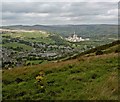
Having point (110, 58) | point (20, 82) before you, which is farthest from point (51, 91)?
point (110, 58)

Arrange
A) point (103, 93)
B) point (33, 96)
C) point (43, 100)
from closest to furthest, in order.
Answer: point (103, 93) → point (43, 100) → point (33, 96)

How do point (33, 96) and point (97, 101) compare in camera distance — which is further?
point (33, 96)

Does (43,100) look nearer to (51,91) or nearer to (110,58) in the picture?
(51,91)

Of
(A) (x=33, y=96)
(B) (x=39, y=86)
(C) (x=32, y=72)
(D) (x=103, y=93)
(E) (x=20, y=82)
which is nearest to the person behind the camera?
(D) (x=103, y=93)

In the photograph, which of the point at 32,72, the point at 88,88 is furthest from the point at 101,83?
the point at 32,72

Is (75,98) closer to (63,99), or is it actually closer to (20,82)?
(63,99)

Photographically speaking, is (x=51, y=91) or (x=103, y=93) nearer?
(x=103, y=93)
